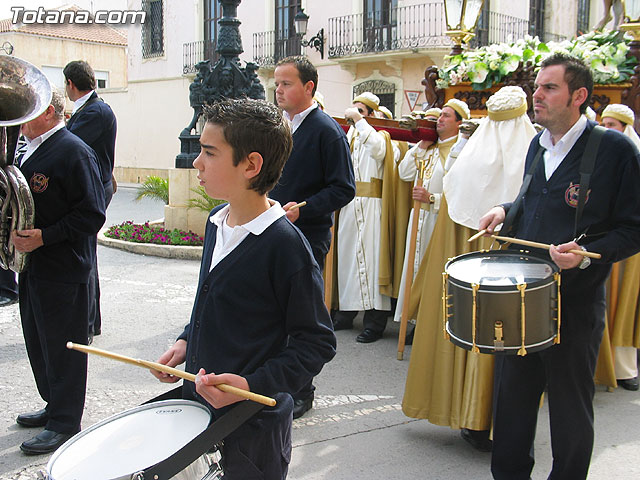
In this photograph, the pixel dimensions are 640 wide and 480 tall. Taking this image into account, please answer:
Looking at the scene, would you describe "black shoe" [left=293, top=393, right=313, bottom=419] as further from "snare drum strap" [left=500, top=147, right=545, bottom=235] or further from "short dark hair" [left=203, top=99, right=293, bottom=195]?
"short dark hair" [left=203, top=99, right=293, bottom=195]

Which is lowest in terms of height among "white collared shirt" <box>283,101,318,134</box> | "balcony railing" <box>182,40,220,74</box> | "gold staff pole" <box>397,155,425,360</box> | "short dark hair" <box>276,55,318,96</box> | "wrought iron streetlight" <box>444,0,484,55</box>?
"gold staff pole" <box>397,155,425,360</box>

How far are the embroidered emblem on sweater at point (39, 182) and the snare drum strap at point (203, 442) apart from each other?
2310mm

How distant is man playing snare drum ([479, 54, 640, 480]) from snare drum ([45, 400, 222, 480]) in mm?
1748

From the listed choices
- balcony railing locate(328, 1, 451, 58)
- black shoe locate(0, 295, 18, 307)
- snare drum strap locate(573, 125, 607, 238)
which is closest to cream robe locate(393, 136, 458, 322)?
snare drum strap locate(573, 125, 607, 238)

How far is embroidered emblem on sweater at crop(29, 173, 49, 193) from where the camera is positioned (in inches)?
157

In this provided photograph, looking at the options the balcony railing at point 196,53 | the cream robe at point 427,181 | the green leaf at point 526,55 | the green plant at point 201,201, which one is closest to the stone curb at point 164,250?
the green plant at point 201,201

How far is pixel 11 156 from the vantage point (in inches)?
151

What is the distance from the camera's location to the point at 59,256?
13.3ft

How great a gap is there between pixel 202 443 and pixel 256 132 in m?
0.95

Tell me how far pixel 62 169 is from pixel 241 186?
201cm

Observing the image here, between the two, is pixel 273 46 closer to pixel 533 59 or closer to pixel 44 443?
pixel 533 59

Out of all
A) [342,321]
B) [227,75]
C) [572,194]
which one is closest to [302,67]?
[572,194]

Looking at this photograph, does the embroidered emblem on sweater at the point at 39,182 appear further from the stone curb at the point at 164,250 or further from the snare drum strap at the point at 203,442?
the stone curb at the point at 164,250

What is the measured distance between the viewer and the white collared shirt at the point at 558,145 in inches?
134
